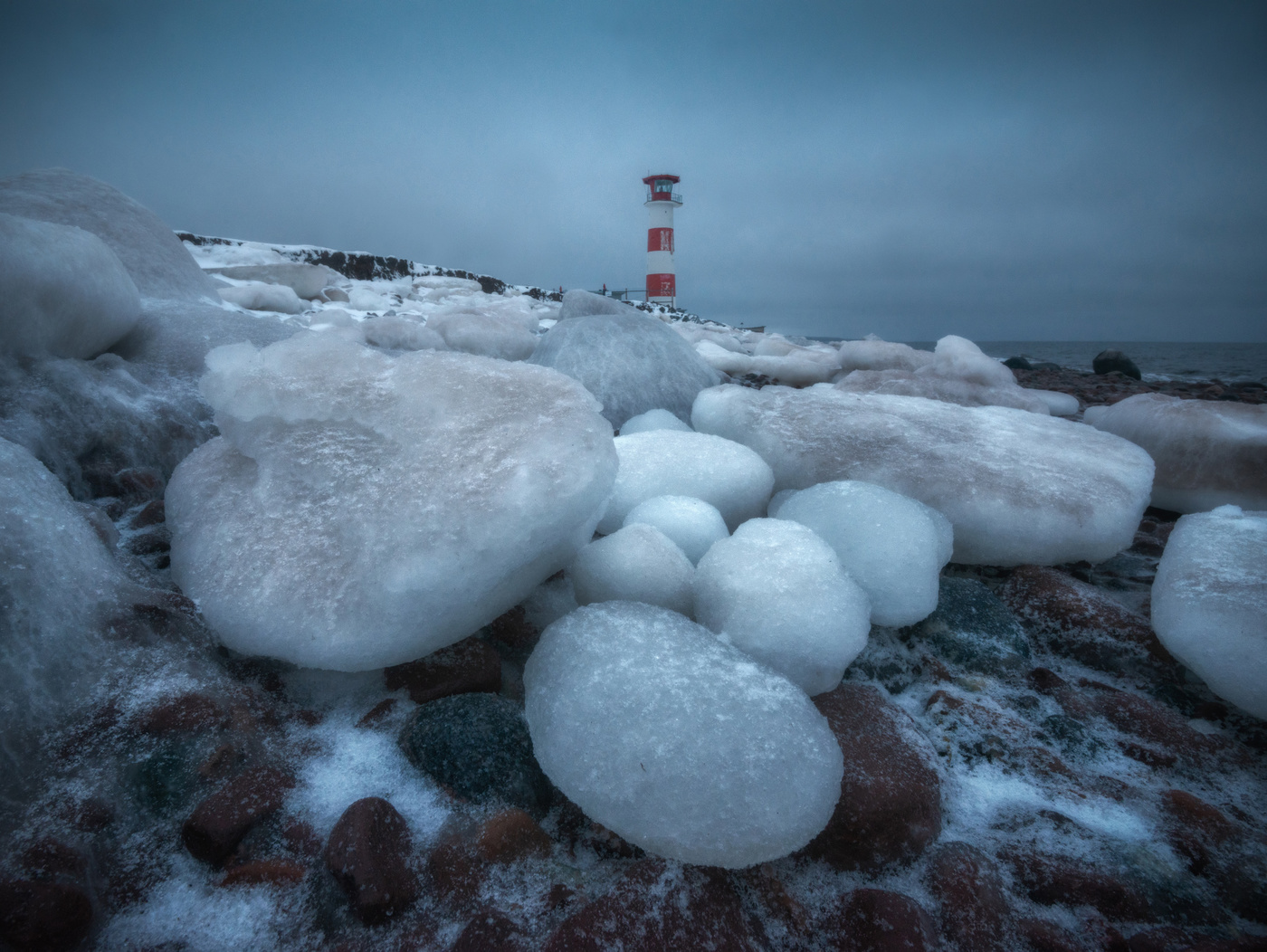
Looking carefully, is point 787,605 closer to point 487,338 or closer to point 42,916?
point 42,916

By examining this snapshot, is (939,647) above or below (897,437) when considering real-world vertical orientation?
below

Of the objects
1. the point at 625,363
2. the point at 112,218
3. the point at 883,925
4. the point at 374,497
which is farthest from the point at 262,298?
the point at 883,925

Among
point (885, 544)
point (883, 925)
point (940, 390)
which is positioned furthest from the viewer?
point (940, 390)

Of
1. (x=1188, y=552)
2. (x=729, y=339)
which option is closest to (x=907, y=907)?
(x=1188, y=552)

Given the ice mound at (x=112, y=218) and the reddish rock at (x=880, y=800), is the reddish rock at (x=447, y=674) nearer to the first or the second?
the reddish rock at (x=880, y=800)

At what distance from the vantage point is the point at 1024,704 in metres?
1.18

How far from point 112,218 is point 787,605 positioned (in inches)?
143

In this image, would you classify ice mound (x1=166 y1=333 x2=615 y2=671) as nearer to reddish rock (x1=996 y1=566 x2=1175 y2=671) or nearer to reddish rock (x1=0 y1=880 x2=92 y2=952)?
reddish rock (x1=0 y1=880 x2=92 y2=952)

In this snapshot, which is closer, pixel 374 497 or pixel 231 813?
pixel 231 813

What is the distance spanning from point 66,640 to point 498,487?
0.70 metres

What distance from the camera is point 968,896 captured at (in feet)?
2.64

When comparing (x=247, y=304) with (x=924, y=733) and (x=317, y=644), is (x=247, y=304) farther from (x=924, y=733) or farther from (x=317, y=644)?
(x=924, y=733)

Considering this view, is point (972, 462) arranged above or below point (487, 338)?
below

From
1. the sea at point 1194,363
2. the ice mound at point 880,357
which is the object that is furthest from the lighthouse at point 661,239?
the ice mound at point 880,357
